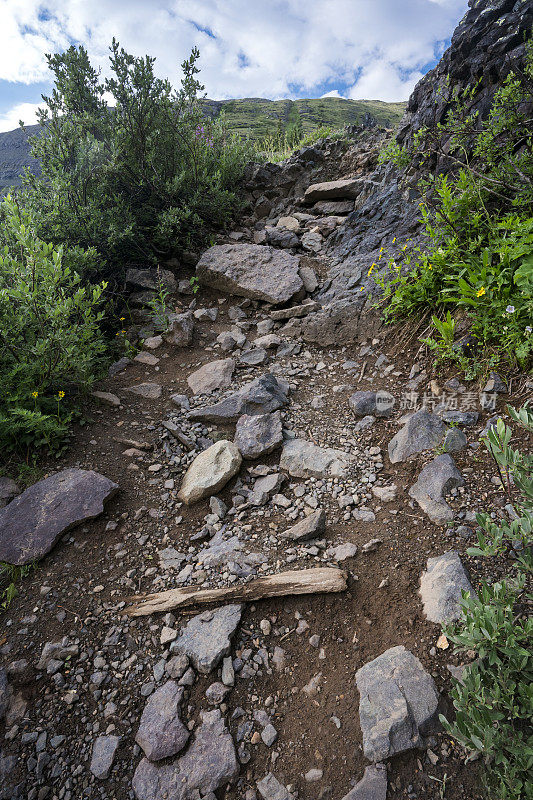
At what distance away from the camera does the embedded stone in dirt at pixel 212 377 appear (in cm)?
543

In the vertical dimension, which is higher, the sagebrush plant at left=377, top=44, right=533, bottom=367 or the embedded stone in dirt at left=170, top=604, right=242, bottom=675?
the sagebrush plant at left=377, top=44, right=533, bottom=367

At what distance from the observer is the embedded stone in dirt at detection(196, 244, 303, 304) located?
6.89m

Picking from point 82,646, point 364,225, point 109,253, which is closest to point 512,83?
point 364,225

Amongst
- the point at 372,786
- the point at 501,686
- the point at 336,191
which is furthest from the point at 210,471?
the point at 336,191

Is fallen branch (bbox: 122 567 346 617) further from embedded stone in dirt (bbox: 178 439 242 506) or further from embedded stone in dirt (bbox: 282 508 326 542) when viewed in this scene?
embedded stone in dirt (bbox: 178 439 242 506)

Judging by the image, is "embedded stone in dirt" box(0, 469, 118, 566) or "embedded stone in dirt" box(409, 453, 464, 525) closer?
"embedded stone in dirt" box(409, 453, 464, 525)

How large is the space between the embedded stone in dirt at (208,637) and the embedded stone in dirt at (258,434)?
1.60 m

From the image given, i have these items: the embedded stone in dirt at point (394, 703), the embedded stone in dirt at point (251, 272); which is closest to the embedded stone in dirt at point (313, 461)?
the embedded stone in dirt at point (394, 703)

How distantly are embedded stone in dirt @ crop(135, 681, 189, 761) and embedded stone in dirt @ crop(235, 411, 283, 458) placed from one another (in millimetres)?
2120

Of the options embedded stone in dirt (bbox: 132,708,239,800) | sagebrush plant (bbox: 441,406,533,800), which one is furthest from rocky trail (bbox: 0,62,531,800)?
sagebrush plant (bbox: 441,406,533,800)

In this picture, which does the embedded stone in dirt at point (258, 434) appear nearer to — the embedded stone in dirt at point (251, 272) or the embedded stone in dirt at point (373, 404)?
the embedded stone in dirt at point (373, 404)

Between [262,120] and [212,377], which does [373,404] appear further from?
[262,120]

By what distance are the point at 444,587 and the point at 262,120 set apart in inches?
3851

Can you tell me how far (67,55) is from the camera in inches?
299
